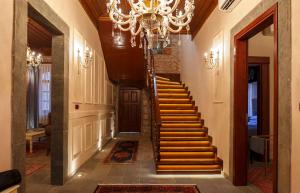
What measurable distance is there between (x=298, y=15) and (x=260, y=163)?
167 inches

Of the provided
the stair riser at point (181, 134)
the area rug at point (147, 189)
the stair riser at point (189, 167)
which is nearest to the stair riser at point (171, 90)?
the stair riser at point (181, 134)

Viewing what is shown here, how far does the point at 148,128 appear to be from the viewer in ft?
38.1

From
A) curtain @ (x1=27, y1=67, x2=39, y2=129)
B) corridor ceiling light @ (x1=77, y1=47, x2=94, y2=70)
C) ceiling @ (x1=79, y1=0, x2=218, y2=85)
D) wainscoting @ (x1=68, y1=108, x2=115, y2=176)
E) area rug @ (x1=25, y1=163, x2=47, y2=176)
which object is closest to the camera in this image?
wainscoting @ (x1=68, y1=108, x2=115, y2=176)

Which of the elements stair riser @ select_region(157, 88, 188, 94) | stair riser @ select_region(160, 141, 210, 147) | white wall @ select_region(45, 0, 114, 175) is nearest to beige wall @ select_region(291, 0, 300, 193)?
white wall @ select_region(45, 0, 114, 175)

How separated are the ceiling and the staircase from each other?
1.60 meters

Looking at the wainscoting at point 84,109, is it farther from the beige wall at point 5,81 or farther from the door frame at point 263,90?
the door frame at point 263,90

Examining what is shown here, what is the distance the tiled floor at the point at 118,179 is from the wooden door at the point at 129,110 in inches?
269

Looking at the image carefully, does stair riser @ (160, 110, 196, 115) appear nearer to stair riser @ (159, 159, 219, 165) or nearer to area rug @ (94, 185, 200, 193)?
stair riser @ (159, 159, 219, 165)

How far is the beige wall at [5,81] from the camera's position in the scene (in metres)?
2.39

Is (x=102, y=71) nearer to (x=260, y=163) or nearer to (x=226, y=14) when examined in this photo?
(x=226, y=14)

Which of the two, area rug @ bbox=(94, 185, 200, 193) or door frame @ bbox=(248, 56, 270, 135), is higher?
door frame @ bbox=(248, 56, 270, 135)

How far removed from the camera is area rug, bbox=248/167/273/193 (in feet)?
13.6

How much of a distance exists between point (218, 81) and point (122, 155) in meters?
3.05

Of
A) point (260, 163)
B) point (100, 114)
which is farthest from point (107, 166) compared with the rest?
point (260, 163)
